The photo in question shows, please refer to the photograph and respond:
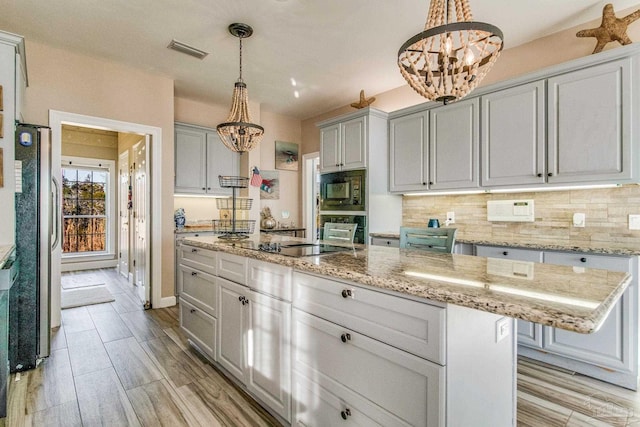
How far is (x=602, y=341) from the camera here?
2271mm

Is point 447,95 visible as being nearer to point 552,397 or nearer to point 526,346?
point 552,397

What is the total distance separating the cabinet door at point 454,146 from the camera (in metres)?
3.23

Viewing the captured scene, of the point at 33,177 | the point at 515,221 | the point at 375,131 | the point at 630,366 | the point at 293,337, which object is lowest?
the point at 630,366

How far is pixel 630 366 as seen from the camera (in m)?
2.17

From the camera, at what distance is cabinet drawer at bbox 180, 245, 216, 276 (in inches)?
92.1

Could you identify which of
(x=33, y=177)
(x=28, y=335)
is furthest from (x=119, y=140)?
(x=28, y=335)

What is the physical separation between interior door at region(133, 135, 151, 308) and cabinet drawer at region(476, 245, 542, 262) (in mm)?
3730

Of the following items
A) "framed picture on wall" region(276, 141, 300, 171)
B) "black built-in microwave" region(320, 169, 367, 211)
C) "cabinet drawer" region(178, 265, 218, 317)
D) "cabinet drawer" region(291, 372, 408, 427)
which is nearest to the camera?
"cabinet drawer" region(291, 372, 408, 427)

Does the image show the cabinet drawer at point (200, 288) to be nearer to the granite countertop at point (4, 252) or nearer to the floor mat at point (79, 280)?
the granite countertop at point (4, 252)

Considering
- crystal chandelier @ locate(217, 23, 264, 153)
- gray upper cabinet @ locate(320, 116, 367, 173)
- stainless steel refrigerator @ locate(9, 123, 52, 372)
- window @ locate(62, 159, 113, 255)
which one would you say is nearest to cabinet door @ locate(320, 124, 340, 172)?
gray upper cabinet @ locate(320, 116, 367, 173)

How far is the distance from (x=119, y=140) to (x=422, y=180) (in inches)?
228

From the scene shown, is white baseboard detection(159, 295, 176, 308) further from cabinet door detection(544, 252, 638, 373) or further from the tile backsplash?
cabinet door detection(544, 252, 638, 373)

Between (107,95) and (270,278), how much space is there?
128 inches

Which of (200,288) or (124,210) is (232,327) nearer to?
(200,288)
